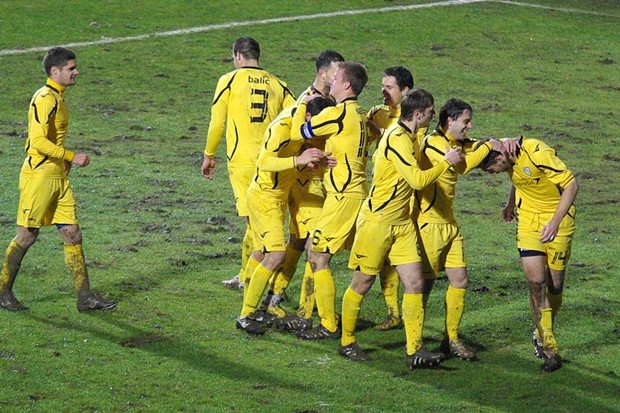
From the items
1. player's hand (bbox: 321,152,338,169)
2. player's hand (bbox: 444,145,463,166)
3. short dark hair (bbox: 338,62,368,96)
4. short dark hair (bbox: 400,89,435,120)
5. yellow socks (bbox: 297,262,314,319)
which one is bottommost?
yellow socks (bbox: 297,262,314,319)

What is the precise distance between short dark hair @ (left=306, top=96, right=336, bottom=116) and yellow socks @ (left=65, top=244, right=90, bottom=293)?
282 cm

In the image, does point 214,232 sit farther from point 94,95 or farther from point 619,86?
point 619,86

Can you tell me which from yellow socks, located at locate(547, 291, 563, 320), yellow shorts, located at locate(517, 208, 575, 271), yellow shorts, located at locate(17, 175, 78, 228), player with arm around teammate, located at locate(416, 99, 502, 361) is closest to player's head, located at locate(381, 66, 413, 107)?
player with arm around teammate, located at locate(416, 99, 502, 361)

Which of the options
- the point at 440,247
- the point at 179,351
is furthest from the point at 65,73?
the point at 440,247

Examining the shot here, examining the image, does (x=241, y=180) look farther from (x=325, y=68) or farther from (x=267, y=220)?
(x=325, y=68)

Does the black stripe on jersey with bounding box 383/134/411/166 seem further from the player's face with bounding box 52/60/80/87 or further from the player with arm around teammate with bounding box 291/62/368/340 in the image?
the player's face with bounding box 52/60/80/87

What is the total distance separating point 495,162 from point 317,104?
1.79 meters

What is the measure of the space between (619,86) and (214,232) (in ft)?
48.0

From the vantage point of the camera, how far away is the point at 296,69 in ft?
95.2

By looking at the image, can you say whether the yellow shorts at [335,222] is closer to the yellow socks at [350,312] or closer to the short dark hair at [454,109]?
the yellow socks at [350,312]

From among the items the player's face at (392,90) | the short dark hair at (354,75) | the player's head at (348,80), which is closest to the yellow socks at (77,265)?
the player's head at (348,80)

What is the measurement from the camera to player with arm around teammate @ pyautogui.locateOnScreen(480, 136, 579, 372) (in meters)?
11.9

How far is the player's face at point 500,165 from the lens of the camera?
1195 centimetres

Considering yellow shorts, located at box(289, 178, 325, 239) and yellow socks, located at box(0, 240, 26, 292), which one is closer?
yellow shorts, located at box(289, 178, 325, 239)
